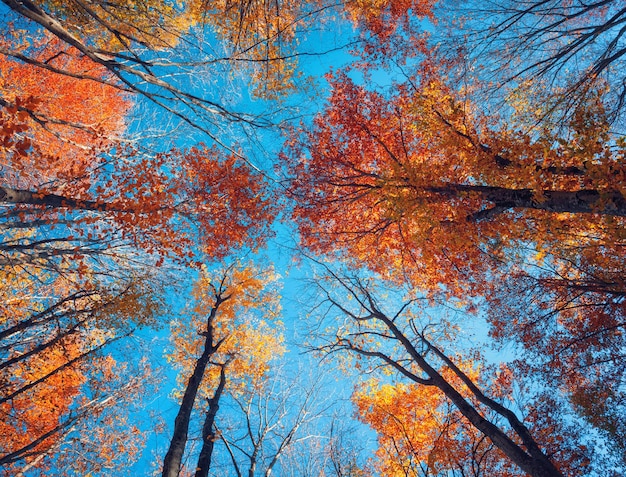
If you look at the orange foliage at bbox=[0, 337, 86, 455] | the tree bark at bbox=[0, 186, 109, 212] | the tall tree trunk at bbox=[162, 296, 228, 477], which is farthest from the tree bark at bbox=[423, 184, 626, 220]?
the orange foliage at bbox=[0, 337, 86, 455]


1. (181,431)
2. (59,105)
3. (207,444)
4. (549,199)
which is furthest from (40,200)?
(59,105)

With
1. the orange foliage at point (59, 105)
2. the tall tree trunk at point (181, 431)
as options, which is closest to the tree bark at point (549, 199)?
the tall tree trunk at point (181, 431)

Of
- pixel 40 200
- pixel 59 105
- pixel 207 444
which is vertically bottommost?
pixel 207 444

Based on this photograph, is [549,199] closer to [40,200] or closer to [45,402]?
[40,200]

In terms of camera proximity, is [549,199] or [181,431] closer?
[549,199]

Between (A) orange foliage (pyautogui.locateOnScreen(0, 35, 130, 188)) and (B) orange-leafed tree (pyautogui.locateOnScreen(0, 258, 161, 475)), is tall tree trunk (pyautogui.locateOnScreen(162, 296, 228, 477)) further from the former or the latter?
(A) orange foliage (pyautogui.locateOnScreen(0, 35, 130, 188))

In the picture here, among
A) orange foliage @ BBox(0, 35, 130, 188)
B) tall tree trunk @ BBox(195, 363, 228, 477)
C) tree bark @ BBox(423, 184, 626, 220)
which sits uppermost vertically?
orange foliage @ BBox(0, 35, 130, 188)

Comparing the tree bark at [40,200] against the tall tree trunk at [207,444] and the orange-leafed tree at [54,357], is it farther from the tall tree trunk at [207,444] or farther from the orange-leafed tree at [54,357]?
the tall tree trunk at [207,444]

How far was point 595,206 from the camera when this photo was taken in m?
4.32

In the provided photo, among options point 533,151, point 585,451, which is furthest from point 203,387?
point 533,151

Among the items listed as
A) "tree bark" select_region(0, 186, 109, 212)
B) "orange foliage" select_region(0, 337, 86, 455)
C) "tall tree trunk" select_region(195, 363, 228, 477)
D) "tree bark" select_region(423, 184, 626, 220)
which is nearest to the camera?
"tree bark" select_region(0, 186, 109, 212)

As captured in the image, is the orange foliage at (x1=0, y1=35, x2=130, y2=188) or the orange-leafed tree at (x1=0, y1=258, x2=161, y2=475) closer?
the orange-leafed tree at (x1=0, y1=258, x2=161, y2=475)

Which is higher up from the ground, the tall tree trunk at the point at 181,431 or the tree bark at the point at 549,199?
the tree bark at the point at 549,199

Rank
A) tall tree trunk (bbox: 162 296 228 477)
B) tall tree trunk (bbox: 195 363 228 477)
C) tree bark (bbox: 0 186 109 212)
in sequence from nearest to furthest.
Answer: tree bark (bbox: 0 186 109 212) → tall tree trunk (bbox: 162 296 228 477) → tall tree trunk (bbox: 195 363 228 477)
